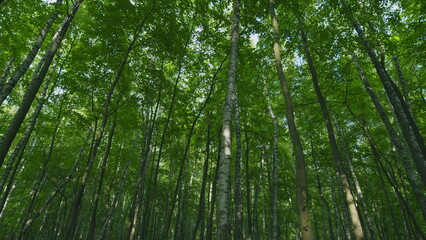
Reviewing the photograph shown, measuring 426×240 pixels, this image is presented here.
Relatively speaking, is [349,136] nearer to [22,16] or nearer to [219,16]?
[219,16]

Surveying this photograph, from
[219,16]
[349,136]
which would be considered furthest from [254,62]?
[349,136]

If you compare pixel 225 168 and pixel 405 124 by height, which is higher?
pixel 405 124

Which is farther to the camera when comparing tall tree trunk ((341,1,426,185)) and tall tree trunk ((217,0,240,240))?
tall tree trunk ((341,1,426,185))

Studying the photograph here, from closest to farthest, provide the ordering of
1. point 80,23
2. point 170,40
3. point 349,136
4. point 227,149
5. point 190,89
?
point 227,149 → point 170,40 → point 80,23 → point 190,89 → point 349,136

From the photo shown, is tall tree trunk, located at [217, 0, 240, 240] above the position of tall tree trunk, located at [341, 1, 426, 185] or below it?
below

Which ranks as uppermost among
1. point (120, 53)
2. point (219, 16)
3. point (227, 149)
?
point (219, 16)

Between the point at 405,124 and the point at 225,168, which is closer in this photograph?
the point at 225,168

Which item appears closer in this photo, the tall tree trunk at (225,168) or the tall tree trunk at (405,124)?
the tall tree trunk at (225,168)

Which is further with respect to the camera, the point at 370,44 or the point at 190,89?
the point at 190,89

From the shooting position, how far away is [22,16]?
34.4 ft

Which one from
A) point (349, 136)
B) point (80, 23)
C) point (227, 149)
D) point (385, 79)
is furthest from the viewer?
point (349, 136)

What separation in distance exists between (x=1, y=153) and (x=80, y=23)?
10259 millimetres

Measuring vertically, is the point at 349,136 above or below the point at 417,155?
above

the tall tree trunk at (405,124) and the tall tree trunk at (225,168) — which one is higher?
the tall tree trunk at (405,124)
